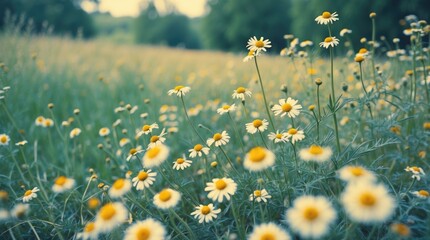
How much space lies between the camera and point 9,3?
21828 millimetres

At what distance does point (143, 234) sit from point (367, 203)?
72 cm

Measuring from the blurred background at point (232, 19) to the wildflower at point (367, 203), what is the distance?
11.3m

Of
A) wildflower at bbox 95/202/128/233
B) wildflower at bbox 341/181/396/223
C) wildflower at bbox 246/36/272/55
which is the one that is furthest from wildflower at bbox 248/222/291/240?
wildflower at bbox 246/36/272/55

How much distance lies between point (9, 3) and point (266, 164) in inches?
1048

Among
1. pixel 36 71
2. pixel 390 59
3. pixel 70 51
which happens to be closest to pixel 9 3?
pixel 70 51

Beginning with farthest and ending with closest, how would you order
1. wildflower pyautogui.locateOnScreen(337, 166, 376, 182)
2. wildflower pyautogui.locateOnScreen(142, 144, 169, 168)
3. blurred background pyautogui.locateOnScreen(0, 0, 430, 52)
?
1. blurred background pyautogui.locateOnScreen(0, 0, 430, 52)
2. wildflower pyautogui.locateOnScreen(142, 144, 169, 168)
3. wildflower pyautogui.locateOnScreen(337, 166, 376, 182)

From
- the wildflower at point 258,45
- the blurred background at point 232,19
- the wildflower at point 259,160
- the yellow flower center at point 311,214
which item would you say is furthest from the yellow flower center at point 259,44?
the blurred background at point 232,19

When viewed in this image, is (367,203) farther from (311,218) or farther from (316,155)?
(316,155)

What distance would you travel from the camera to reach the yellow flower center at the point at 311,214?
2.95 ft

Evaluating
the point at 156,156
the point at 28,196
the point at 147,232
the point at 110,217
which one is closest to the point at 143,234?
the point at 147,232

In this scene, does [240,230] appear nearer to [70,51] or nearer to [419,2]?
[70,51]

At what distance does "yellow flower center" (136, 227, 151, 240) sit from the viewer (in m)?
1.07

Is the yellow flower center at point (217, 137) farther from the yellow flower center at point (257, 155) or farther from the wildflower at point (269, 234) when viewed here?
the wildflower at point (269, 234)

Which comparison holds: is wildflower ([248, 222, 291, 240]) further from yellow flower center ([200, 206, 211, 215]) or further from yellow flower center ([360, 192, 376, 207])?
yellow flower center ([200, 206, 211, 215])
